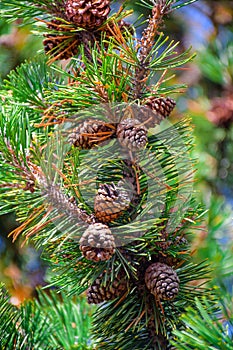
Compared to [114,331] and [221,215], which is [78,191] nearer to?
[114,331]

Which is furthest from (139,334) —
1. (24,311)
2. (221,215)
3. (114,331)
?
(221,215)

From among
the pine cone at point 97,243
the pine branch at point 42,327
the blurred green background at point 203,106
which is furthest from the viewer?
the blurred green background at point 203,106

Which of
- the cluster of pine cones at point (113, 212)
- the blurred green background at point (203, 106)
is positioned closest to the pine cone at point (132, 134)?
the cluster of pine cones at point (113, 212)

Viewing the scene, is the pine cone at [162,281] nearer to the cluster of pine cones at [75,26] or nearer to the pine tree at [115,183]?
the pine tree at [115,183]

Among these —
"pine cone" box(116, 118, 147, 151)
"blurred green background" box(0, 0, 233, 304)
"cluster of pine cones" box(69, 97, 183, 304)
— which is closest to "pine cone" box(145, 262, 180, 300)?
"cluster of pine cones" box(69, 97, 183, 304)

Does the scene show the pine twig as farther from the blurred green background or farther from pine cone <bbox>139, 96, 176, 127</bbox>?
the blurred green background

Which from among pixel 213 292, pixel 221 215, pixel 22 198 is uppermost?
pixel 22 198
